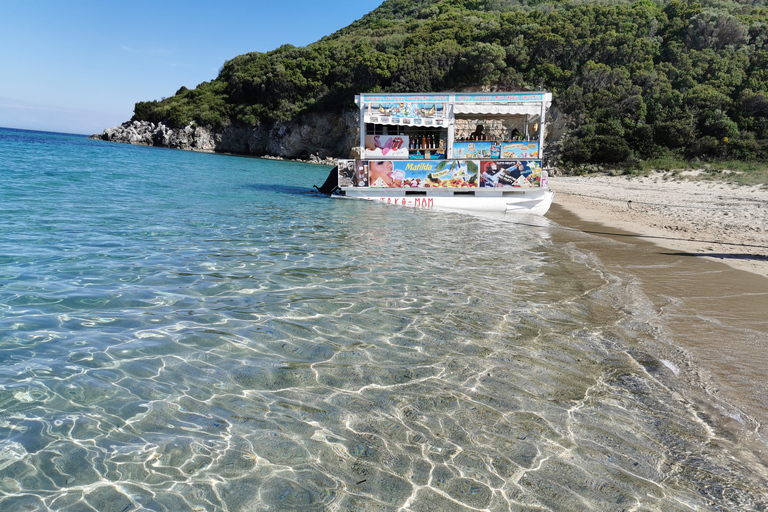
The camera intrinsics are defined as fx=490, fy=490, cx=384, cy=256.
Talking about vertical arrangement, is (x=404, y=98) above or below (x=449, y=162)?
above

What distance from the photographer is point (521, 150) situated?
17.0 metres

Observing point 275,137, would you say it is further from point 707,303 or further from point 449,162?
point 707,303

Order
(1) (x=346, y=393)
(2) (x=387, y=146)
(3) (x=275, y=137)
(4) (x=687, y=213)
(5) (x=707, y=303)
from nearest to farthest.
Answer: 1. (1) (x=346, y=393)
2. (5) (x=707, y=303)
3. (4) (x=687, y=213)
4. (2) (x=387, y=146)
5. (3) (x=275, y=137)

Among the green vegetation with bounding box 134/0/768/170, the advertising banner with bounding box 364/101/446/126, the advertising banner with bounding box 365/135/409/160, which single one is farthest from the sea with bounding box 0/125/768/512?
the green vegetation with bounding box 134/0/768/170

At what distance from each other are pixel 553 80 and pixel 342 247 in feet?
141

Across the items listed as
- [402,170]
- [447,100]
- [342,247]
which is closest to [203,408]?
[342,247]

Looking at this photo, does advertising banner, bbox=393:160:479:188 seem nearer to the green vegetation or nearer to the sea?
the sea

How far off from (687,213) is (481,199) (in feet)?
21.5

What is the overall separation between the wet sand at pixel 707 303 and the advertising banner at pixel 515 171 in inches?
116

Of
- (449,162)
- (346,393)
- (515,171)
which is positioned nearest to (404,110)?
(449,162)

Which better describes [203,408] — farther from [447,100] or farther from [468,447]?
[447,100]

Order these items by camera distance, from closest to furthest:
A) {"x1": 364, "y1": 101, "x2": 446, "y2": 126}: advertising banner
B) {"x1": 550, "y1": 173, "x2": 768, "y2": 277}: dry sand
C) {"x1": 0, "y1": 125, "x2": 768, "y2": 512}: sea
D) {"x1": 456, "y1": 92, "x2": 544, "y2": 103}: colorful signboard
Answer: {"x1": 0, "y1": 125, "x2": 768, "y2": 512}: sea
{"x1": 550, "y1": 173, "x2": 768, "y2": 277}: dry sand
{"x1": 456, "y1": 92, "x2": 544, "y2": 103}: colorful signboard
{"x1": 364, "y1": 101, "x2": 446, "y2": 126}: advertising banner

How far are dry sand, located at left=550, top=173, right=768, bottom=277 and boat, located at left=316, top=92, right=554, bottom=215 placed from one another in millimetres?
2511

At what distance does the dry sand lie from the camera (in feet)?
34.5
